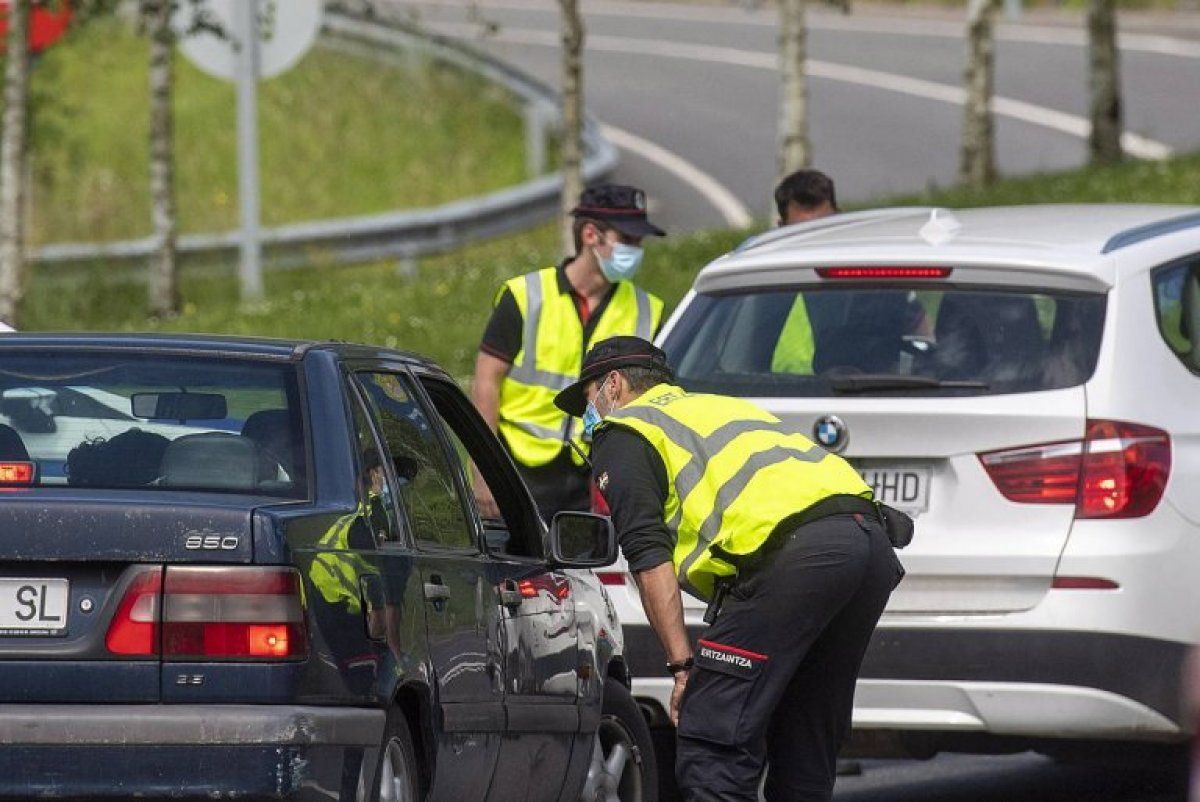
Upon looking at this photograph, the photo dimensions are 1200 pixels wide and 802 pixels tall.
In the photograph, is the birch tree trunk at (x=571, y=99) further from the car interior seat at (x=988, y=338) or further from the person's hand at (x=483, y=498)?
the car interior seat at (x=988, y=338)

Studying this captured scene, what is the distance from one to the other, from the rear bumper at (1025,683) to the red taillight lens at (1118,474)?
1.15 feet

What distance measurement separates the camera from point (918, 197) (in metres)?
21.7

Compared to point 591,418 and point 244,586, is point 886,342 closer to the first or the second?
point 591,418

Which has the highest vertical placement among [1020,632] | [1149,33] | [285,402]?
[1149,33]

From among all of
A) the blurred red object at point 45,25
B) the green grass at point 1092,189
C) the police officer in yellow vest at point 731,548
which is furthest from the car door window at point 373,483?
the blurred red object at point 45,25

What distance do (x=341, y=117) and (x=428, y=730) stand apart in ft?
80.4

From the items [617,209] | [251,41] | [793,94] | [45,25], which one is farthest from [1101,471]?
[45,25]

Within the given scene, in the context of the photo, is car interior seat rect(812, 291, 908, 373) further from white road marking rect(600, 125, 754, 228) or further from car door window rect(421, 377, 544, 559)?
white road marking rect(600, 125, 754, 228)

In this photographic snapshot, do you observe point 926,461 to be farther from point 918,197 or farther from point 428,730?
point 918,197

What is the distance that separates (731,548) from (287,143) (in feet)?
77.4

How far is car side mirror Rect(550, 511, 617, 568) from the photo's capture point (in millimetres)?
7020

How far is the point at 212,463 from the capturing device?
577cm

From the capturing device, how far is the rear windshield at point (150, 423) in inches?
227

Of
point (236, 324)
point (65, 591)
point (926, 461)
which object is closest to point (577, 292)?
point (926, 461)
